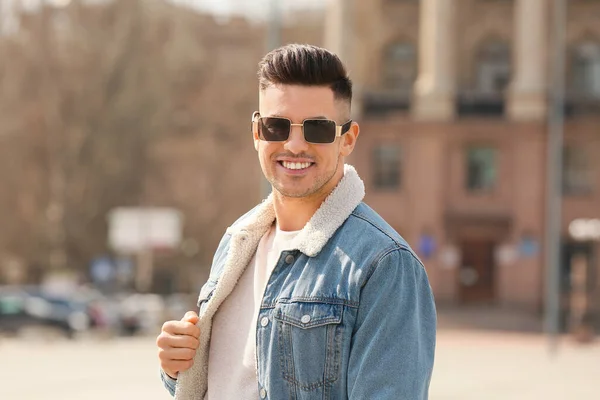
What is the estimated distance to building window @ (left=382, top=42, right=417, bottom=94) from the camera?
184 ft

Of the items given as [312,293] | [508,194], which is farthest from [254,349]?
[508,194]

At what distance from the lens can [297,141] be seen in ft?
11.1

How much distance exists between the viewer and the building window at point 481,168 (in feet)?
169

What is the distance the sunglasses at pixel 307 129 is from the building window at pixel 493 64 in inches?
2068

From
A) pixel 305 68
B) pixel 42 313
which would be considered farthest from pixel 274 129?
pixel 42 313

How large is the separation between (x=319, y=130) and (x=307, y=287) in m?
0.48

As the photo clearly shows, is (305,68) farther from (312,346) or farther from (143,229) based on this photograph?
(143,229)

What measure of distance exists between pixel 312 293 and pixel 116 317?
38.3 metres

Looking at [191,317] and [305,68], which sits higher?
[305,68]

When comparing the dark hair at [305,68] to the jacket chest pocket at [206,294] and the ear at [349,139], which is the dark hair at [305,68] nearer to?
the ear at [349,139]

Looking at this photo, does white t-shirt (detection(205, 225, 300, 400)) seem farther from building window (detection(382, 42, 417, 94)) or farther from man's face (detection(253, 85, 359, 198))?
building window (detection(382, 42, 417, 94))

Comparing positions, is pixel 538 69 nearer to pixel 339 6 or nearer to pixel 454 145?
pixel 454 145

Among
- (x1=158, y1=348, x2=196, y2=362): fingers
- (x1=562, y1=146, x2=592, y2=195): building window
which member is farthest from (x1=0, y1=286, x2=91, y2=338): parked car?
(x1=158, y1=348, x2=196, y2=362): fingers

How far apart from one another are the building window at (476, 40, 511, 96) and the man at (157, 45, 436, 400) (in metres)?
52.5
